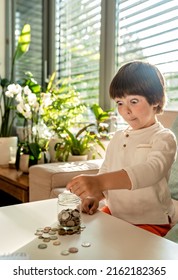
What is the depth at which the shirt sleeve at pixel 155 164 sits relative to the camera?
0.84 meters

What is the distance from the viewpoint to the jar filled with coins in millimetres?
738

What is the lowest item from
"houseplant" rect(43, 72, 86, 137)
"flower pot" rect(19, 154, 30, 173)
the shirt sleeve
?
"flower pot" rect(19, 154, 30, 173)

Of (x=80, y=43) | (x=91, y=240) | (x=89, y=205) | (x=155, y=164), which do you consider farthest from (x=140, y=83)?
(x=80, y=43)

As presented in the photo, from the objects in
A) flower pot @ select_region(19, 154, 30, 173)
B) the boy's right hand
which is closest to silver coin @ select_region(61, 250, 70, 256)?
the boy's right hand

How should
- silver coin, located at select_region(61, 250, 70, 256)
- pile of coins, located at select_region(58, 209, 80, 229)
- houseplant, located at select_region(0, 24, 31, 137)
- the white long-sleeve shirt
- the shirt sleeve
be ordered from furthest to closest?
houseplant, located at select_region(0, 24, 31, 137)
the white long-sleeve shirt
the shirt sleeve
pile of coins, located at select_region(58, 209, 80, 229)
silver coin, located at select_region(61, 250, 70, 256)

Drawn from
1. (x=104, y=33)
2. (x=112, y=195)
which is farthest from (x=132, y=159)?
(x=104, y=33)

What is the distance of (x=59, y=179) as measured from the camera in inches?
66.4

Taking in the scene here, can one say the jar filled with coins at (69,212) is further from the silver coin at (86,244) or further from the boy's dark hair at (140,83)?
the boy's dark hair at (140,83)

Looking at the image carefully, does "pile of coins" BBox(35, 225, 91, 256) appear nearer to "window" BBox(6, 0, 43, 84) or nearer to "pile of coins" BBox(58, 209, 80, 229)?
"pile of coins" BBox(58, 209, 80, 229)

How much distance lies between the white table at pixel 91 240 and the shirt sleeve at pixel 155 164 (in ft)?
0.40

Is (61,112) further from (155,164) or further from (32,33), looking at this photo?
(155,164)

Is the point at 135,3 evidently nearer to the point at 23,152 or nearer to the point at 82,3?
the point at 82,3

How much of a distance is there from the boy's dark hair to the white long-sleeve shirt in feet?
0.35
